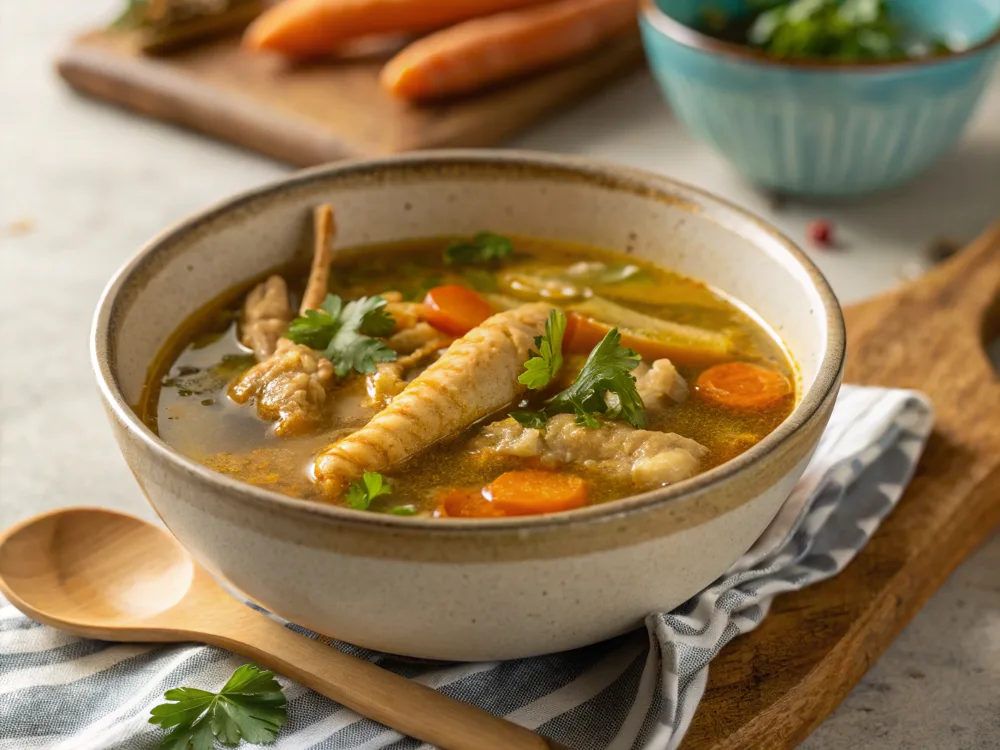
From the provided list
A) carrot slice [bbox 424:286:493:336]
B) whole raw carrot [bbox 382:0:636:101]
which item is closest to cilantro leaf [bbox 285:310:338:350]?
carrot slice [bbox 424:286:493:336]

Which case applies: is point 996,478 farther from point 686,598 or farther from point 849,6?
point 849,6

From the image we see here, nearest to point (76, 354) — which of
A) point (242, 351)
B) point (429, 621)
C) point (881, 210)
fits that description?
point (242, 351)

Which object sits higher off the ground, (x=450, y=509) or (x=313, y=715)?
(x=450, y=509)

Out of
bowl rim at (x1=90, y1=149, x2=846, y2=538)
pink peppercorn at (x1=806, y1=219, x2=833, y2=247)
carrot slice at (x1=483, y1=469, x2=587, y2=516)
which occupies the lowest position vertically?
pink peppercorn at (x1=806, y1=219, x2=833, y2=247)

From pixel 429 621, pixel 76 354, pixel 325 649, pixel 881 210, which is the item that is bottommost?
pixel 881 210

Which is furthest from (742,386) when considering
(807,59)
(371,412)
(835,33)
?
(835,33)

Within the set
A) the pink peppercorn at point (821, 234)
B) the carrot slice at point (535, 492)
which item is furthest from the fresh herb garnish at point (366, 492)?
the pink peppercorn at point (821, 234)

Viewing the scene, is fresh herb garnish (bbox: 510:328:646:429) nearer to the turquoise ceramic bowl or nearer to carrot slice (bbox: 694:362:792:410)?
carrot slice (bbox: 694:362:792:410)
